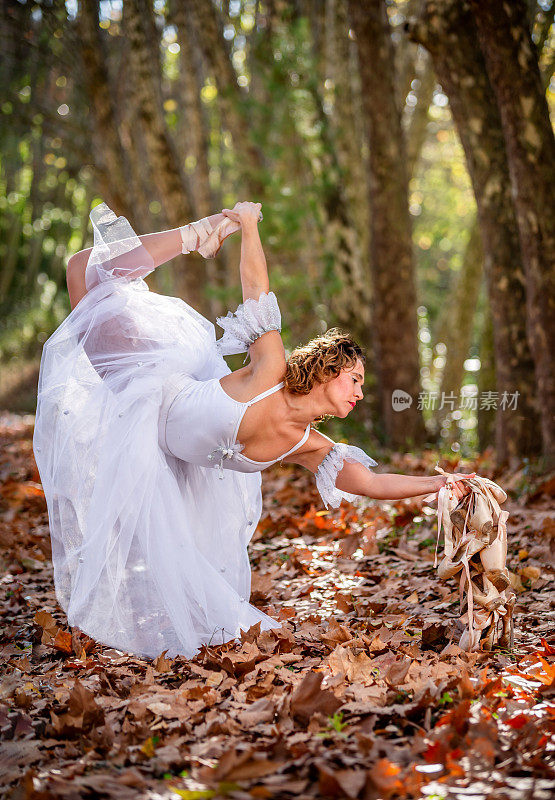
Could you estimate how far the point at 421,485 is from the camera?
422cm

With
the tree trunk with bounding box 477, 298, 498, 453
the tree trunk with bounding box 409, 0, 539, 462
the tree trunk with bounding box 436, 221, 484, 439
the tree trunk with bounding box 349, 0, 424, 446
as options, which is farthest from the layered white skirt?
the tree trunk with bounding box 436, 221, 484, 439

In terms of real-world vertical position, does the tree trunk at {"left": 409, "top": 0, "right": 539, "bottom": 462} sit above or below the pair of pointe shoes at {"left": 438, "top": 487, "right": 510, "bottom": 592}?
above

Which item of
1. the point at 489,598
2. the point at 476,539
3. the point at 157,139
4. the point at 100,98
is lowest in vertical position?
the point at 489,598

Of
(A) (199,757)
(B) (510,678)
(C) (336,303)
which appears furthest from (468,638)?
(C) (336,303)

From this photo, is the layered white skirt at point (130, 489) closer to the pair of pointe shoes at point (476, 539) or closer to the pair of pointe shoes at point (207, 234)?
the pair of pointe shoes at point (207, 234)

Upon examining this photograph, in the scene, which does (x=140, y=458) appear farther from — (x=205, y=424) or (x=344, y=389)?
(x=344, y=389)

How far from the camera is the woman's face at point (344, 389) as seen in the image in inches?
167

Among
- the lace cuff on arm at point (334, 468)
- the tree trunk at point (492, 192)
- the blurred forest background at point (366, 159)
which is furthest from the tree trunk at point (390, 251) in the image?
the lace cuff on arm at point (334, 468)

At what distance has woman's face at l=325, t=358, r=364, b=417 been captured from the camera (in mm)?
4238

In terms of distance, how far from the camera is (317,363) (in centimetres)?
415

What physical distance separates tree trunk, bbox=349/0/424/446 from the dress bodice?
6324 millimetres

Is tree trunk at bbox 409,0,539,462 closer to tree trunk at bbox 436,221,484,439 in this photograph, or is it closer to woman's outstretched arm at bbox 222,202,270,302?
woman's outstretched arm at bbox 222,202,270,302

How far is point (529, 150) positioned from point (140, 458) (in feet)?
14.5

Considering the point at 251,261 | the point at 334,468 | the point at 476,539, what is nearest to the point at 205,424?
the point at 334,468
